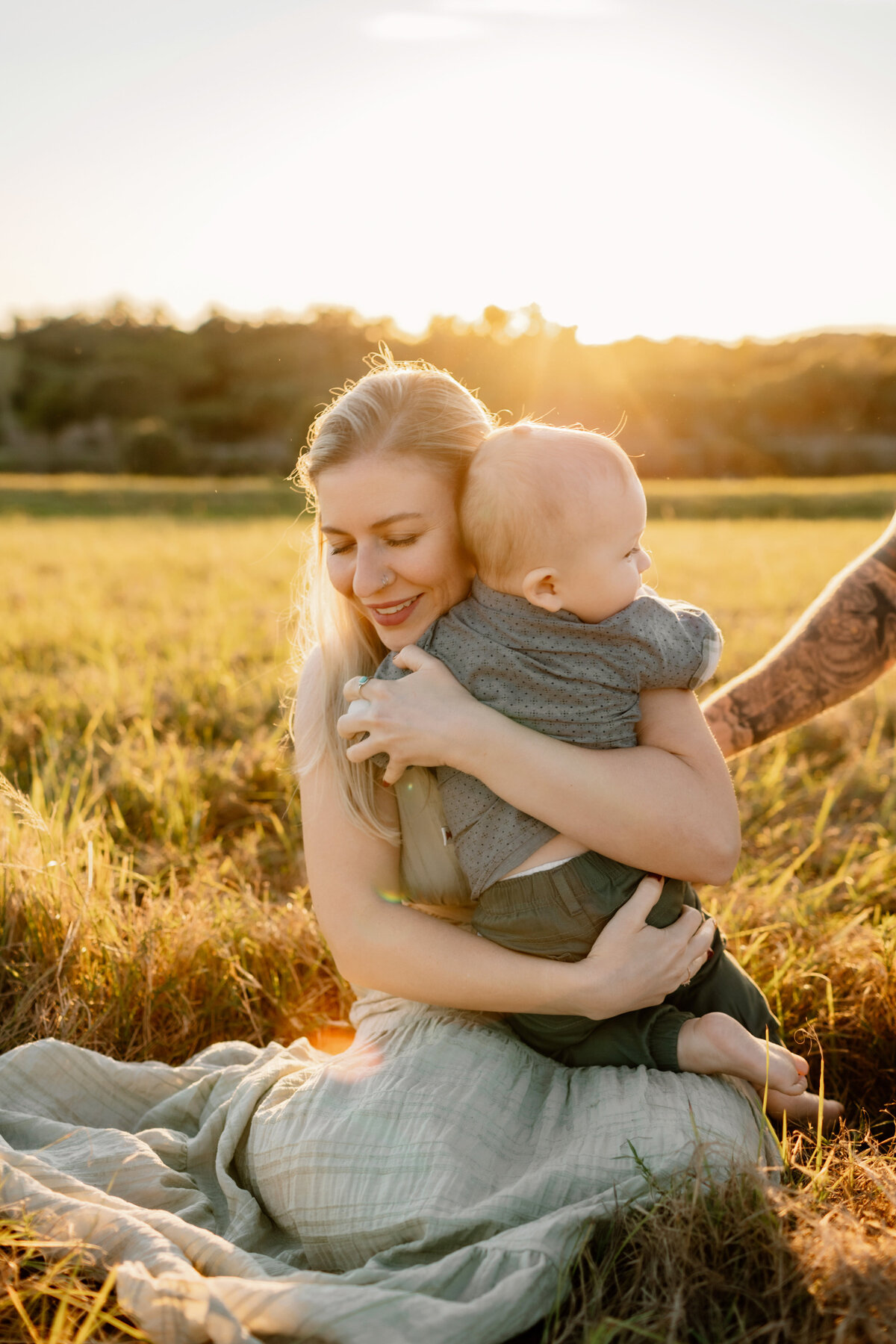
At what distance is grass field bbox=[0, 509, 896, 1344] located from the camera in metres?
1.34

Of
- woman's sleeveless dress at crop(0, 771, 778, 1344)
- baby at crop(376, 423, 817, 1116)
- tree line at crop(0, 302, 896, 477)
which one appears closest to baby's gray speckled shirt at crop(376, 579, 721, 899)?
baby at crop(376, 423, 817, 1116)

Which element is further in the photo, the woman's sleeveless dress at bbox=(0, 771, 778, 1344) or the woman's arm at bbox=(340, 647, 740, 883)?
the woman's arm at bbox=(340, 647, 740, 883)

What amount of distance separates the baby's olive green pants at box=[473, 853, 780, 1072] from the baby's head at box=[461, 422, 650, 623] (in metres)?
0.49

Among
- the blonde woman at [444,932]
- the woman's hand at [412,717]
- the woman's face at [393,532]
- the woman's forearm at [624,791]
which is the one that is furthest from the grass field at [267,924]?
the woman's face at [393,532]

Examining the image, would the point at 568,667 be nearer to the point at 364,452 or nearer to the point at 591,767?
the point at 591,767

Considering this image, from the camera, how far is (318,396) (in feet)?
118

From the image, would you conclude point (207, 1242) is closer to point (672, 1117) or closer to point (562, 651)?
point (672, 1117)

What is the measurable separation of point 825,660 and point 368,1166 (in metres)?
1.66

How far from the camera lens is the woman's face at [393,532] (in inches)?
69.9

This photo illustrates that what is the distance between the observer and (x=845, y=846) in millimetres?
3258

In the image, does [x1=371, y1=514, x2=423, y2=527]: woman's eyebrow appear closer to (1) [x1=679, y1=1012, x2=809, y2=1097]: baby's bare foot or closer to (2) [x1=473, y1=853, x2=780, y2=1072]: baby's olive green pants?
(2) [x1=473, y1=853, x2=780, y2=1072]: baby's olive green pants

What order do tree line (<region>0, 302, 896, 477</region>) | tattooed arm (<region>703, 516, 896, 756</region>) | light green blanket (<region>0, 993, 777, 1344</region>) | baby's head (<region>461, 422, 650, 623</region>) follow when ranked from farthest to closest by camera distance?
tree line (<region>0, 302, 896, 477</region>)
tattooed arm (<region>703, 516, 896, 756</region>)
baby's head (<region>461, 422, 650, 623</region>)
light green blanket (<region>0, 993, 777, 1344</region>)

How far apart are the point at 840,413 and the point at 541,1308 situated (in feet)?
114

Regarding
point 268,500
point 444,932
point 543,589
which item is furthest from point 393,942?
point 268,500
